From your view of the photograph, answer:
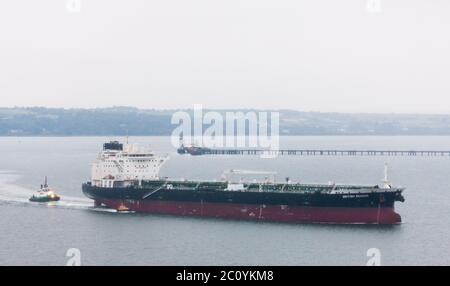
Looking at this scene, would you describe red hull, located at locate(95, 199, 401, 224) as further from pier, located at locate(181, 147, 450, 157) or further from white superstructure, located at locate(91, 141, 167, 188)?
pier, located at locate(181, 147, 450, 157)

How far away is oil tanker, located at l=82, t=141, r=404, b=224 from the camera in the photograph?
34.0 m

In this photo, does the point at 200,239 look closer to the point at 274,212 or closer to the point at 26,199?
the point at 274,212

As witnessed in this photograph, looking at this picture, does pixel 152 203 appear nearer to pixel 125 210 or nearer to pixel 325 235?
pixel 125 210

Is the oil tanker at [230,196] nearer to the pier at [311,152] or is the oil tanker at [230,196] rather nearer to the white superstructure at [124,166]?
the white superstructure at [124,166]

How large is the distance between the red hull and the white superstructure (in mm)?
2534

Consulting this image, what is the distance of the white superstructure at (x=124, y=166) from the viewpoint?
41844 millimetres

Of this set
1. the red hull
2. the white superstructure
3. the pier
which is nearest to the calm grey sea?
the red hull

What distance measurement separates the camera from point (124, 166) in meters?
42.0

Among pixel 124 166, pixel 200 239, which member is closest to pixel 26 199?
pixel 124 166

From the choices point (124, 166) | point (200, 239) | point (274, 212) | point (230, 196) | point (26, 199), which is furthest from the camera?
point (26, 199)

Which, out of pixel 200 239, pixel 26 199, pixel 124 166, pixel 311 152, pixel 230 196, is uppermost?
pixel 311 152

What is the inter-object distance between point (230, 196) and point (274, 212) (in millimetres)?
2355

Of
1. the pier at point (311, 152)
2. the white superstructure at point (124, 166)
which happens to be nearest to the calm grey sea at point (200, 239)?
the white superstructure at point (124, 166)

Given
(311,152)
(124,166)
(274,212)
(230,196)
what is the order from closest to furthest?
(274,212), (230,196), (124,166), (311,152)
